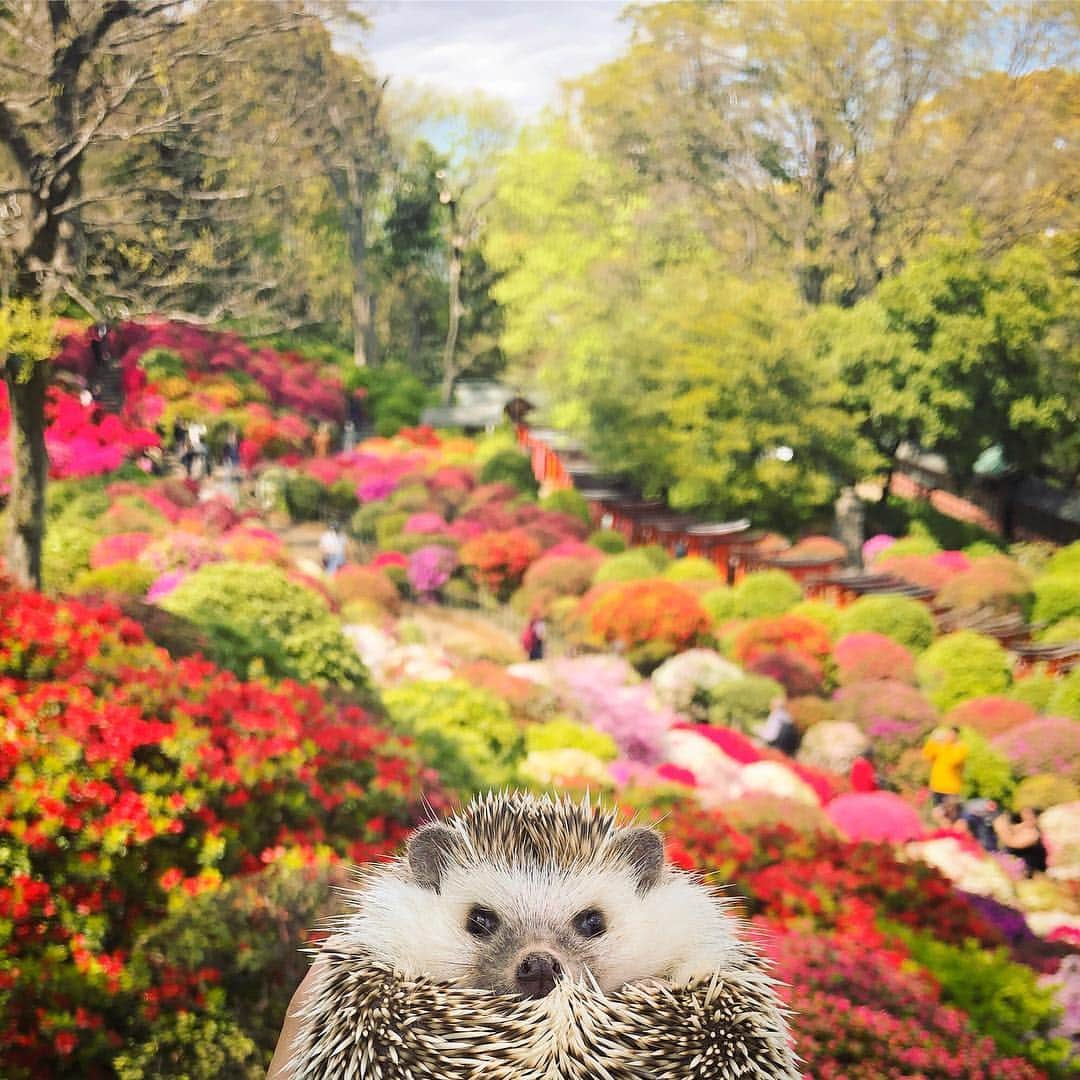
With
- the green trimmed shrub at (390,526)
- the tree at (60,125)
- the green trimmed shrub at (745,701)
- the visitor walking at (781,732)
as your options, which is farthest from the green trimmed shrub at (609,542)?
the tree at (60,125)

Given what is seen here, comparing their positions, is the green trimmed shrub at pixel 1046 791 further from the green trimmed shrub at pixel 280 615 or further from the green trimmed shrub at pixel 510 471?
the green trimmed shrub at pixel 510 471

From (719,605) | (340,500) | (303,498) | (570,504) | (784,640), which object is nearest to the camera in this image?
(784,640)

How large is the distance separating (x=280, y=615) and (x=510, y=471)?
40.1ft

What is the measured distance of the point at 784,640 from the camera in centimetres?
975

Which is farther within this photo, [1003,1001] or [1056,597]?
[1056,597]

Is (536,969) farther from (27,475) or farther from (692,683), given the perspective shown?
(692,683)

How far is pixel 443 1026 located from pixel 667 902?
0.37m

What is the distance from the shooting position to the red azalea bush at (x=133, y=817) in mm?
3104

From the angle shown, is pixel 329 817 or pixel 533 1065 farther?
pixel 329 817

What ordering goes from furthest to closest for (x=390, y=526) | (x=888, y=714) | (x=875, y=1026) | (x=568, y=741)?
(x=390, y=526)
(x=888, y=714)
(x=568, y=741)
(x=875, y=1026)

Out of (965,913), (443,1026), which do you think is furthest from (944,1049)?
(443,1026)

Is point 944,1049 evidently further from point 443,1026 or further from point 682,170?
point 682,170

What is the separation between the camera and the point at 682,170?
11.3m

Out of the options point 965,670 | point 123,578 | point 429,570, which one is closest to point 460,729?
point 123,578
